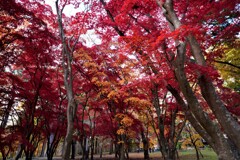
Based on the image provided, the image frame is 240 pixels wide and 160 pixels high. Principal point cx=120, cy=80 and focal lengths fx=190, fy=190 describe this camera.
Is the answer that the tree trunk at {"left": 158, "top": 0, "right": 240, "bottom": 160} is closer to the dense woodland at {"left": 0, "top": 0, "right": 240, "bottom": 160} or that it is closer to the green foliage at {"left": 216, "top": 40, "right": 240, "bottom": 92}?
the dense woodland at {"left": 0, "top": 0, "right": 240, "bottom": 160}

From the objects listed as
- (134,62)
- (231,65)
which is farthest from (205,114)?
(231,65)

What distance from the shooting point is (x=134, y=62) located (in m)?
9.78

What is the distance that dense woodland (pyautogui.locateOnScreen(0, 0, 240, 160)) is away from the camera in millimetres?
4695

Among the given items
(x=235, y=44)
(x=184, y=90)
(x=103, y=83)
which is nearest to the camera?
(x=184, y=90)

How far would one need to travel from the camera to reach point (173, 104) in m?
10.2

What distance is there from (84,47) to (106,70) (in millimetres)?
1945

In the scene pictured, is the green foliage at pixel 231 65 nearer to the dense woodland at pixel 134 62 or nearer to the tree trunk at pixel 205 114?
the dense woodland at pixel 134 62

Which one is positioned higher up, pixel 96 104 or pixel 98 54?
pixel 98 54

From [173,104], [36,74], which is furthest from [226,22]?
[36,74]

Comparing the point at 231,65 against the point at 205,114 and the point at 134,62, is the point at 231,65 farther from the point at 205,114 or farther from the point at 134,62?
the point at 205,114

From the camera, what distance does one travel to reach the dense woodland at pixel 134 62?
185 inches

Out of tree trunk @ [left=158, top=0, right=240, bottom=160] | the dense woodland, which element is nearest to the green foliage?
the dense woodland

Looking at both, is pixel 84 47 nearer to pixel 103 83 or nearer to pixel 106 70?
pixel 106 70

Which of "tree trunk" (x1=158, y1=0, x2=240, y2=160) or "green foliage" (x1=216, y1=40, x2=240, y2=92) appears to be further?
"green foliage" (x1=216, y1=40, x2=240, y2=92)
